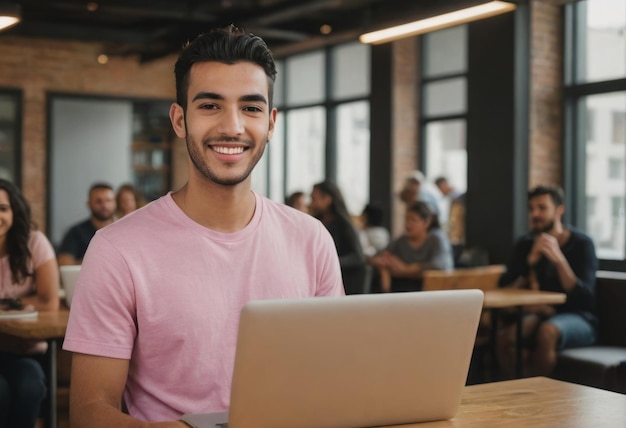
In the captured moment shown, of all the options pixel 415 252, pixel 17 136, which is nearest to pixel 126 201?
pixel 415 252

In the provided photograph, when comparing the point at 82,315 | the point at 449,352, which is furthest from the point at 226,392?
the point at 449,352

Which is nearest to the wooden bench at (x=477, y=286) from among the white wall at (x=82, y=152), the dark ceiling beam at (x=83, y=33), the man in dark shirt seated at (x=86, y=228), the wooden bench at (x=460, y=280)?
the wooden bench at (x=460, y=280)

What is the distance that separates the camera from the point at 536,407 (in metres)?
1.56

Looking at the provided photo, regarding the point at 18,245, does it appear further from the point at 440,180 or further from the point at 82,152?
the point at 82,152

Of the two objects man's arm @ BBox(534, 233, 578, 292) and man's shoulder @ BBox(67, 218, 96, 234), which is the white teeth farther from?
man's shoulder @ BBox(67, 218, 96, 234)

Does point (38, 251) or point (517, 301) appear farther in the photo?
point (517, 301)

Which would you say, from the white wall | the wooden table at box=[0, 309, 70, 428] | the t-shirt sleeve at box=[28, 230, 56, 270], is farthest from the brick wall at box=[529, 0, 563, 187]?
the white wall

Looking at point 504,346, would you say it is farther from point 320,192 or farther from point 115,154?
point 115,154

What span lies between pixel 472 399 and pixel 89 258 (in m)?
0.78

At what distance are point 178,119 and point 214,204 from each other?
0.19 metres

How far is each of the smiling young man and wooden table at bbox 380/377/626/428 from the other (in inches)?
15.9

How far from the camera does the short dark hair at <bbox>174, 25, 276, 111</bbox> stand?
1561 mm

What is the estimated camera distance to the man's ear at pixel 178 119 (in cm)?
161

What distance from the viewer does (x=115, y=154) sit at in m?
10.7
